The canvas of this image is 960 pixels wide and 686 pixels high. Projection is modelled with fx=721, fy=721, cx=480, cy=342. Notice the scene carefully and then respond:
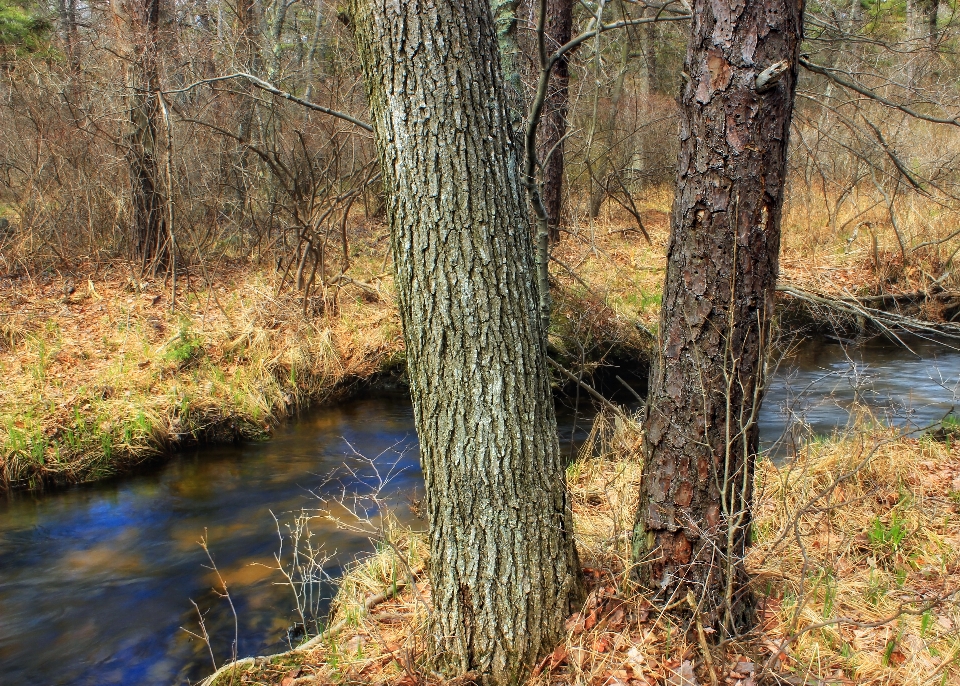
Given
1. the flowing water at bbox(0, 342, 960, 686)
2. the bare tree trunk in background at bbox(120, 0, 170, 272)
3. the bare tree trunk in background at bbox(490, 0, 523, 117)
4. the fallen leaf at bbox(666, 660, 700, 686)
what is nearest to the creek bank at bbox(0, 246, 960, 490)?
the flowing water at bbox(0, 342, 960, 686)

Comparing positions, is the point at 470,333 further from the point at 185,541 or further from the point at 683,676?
the point at 185,541

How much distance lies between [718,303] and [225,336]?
7.66m

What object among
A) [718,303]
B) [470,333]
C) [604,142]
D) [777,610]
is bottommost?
[777,610]

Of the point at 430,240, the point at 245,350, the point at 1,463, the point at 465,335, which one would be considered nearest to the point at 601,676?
the point at 465,335

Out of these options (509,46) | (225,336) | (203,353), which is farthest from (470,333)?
(225,336)

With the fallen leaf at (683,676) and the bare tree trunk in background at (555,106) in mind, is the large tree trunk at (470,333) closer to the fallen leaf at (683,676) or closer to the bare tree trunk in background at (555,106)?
the fallen leaf at (683,676)

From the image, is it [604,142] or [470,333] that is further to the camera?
[604,142]

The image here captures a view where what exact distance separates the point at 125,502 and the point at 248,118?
664cm

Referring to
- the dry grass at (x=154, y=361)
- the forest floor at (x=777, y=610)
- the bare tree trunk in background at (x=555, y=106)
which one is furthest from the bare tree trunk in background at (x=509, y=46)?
the forest floor at (x=777, y=610)

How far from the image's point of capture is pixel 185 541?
20.5 feet

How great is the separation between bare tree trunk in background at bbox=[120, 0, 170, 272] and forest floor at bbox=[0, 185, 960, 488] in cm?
51

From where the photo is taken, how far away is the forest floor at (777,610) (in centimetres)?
308

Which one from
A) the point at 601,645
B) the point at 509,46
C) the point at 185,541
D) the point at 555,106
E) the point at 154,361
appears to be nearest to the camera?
the point at 601,645

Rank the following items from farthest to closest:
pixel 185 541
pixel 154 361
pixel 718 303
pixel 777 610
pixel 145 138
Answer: pixel 145 138 < pixel 154 361 < pixel 185 541 < pixel 777 610 < pixel 718 303
